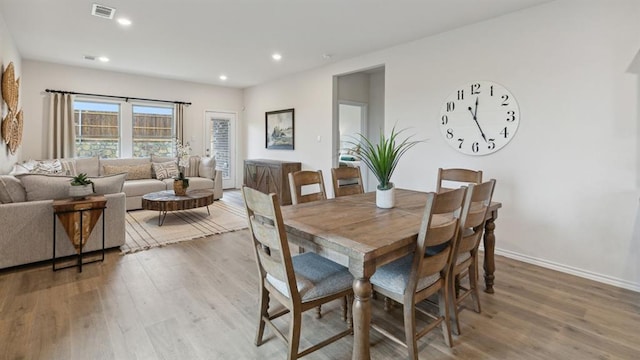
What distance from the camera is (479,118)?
3.59 metres

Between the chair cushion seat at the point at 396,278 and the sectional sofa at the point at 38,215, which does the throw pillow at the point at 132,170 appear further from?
the chair cushion seat at the point at 396,278

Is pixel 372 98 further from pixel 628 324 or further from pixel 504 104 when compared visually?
pixel 628 324

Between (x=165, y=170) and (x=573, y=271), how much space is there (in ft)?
21.2

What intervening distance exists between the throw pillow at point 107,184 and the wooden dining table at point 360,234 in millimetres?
2421

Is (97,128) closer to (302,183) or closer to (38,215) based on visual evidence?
(38,215)

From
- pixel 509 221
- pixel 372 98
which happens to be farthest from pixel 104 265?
pixel 372 98

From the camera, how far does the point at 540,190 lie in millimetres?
3201

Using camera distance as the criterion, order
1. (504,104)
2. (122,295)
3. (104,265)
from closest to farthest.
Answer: (122,295), (104,265), (504,104)

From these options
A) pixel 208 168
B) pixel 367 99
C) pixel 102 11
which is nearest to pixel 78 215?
pixel 102 11

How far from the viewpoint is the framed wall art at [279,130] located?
653 cm

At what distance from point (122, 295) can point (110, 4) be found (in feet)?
9.27

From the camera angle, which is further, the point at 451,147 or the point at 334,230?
the point at 451,147

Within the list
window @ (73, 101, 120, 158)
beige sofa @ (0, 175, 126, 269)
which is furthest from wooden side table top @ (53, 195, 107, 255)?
window @ (73, 101, 120, 158)

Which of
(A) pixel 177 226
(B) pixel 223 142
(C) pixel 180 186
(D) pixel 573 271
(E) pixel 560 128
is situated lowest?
(D) pixel 573 271
